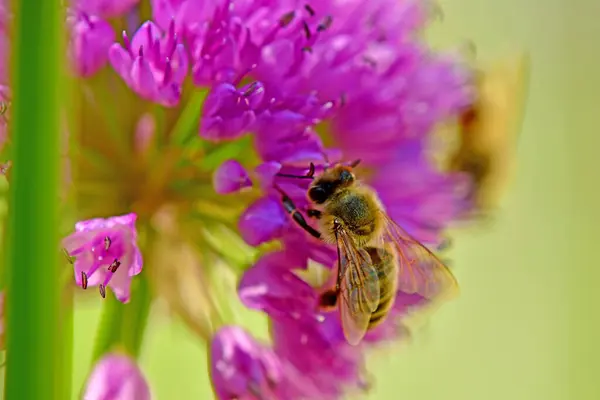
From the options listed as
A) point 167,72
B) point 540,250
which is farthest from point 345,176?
point 540,250

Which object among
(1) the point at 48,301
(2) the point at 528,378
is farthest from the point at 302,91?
(2) the point at 528,378

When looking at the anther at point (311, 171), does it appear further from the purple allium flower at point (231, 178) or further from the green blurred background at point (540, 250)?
the green blurred background at point (540, 250)

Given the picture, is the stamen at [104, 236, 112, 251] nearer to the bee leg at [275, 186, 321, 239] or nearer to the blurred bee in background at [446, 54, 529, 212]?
the bee leg at [275, 186, 321, 239]

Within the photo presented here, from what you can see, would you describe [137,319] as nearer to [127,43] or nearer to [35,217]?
[127,43]

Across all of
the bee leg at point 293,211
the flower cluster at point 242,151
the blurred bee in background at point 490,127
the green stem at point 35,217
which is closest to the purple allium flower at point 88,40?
the flower cluster at point 242,151

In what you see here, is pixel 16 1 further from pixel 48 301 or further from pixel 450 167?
pixel 450 167

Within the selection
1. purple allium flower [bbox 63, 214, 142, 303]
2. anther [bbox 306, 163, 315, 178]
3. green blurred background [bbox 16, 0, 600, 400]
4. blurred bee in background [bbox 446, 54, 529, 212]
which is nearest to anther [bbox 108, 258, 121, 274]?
purple allium flower [bbox 63, 214, 142, 303]
